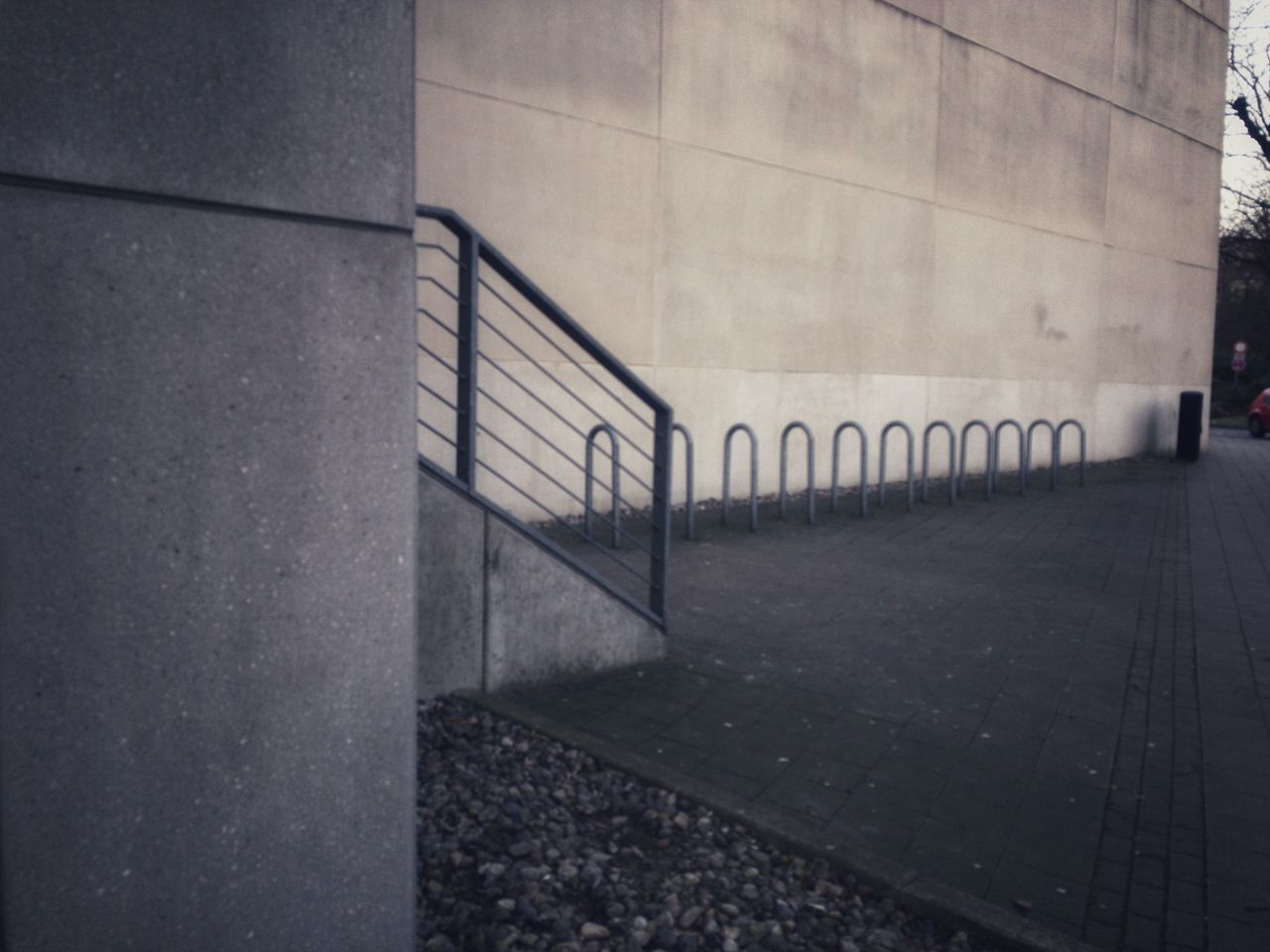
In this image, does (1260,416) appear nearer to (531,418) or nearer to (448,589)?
(531,418)

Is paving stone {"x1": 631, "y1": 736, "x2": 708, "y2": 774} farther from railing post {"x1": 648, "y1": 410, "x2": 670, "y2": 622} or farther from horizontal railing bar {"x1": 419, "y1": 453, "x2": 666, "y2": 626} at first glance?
railing post {"x1": 648, "y1": 410, "x2": 670, "y2": 622}

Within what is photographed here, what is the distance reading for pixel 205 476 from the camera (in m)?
1.95

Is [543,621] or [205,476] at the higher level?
[205,476]

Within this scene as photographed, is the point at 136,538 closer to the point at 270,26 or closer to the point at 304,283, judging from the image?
the point at 304,283

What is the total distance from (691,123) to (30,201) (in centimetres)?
925

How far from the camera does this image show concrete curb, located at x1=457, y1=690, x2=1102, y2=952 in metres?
2.92

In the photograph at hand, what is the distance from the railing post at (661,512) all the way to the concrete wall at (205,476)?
3.18 m

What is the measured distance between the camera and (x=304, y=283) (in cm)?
206

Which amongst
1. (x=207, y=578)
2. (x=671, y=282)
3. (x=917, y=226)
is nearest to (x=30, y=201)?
(x=207, y=578)

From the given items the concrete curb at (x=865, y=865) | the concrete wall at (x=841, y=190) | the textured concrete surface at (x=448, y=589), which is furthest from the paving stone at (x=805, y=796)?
the concrete wall at (x=841, y=190)

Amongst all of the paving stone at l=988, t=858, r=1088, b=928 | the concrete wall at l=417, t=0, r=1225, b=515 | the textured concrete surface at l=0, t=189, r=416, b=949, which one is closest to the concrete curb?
the paving stone at l=988, t=858, r=1088, b=928

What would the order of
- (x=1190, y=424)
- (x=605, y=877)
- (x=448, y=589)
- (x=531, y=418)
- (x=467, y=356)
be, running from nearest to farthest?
(x=605, y=877) < (x=448, y=589) < (x=467, y=356) < (x=531, y=418) < (x=1190, y=424)

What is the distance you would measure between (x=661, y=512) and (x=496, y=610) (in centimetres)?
111

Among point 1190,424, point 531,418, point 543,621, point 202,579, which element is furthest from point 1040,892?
point 1190,424
